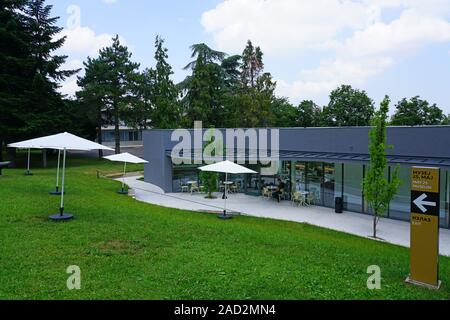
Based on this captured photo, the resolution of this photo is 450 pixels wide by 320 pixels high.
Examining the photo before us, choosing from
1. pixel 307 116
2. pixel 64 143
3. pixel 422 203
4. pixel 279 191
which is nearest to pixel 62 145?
pixel 64 143

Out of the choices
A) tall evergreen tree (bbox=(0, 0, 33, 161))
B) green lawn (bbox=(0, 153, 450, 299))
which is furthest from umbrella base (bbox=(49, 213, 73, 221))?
tall evergreen tree (bbox=(0, 0, 33, 161))

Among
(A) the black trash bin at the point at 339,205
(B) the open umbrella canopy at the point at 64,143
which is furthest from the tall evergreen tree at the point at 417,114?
(B) the open umbrella canopy at the point at 64,143

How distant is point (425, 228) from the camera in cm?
698

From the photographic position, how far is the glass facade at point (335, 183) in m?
16.5

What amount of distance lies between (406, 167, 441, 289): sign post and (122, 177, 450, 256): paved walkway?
5.47m

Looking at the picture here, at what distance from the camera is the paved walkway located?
14.1m

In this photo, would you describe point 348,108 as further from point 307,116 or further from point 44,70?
point 44,70

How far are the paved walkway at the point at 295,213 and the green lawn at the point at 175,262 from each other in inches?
172

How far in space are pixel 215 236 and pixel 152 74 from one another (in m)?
28.2

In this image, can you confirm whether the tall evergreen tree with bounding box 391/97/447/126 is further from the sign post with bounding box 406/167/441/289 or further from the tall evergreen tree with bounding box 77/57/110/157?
the sign post with bounding box 406/167/441/289

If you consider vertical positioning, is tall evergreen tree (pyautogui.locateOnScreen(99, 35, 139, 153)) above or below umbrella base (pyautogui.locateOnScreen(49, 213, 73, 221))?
above

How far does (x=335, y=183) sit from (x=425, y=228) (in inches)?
487

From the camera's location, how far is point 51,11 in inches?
1373
